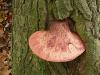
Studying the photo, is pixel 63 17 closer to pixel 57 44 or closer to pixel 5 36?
pixel 57 44

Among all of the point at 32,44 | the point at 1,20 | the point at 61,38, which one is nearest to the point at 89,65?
the point at 61,38

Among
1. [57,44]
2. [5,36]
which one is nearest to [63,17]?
[57,44]

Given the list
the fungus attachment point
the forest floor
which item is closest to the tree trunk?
the fungus attachment point

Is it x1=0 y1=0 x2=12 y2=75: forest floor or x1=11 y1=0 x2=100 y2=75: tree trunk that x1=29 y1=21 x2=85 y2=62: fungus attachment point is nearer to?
x1=11 y1=0 x2=100 y2=75: tree trunk

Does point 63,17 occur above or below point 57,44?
above

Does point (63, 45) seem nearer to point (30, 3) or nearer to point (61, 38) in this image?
point (61, 38)

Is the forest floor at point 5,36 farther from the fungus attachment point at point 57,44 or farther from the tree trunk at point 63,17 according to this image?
the fungus attachment point at point 57,44
